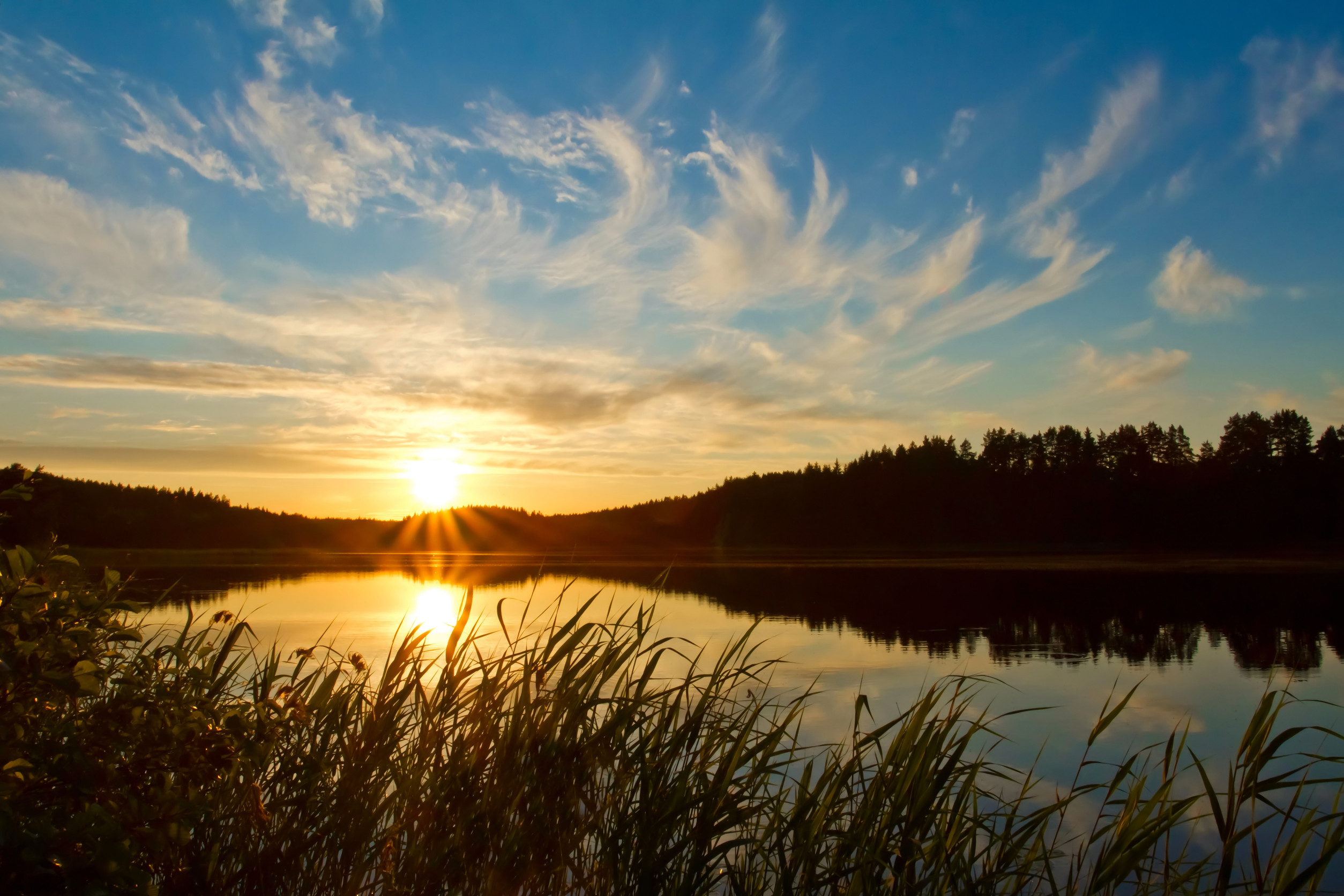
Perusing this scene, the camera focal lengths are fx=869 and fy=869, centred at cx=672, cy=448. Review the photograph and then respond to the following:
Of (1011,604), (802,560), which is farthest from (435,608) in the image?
(802,560)

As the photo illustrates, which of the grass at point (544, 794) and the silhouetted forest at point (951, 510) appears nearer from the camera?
the grass at point (544, 794)

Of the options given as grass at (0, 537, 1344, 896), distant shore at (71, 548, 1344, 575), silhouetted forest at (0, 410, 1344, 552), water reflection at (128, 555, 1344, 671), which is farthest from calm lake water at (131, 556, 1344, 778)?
silhouetted forest at (0, 410, 1344, 552)

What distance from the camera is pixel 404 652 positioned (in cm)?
441

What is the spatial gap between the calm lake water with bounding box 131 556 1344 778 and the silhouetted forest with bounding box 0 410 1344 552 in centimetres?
2961

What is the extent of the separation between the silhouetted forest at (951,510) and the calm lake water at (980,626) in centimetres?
2961

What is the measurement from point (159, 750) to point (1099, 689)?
1263cm

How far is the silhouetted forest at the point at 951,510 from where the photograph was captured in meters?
61.7

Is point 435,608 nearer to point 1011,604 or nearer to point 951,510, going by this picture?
point 1011,604

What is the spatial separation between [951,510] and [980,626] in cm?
5816

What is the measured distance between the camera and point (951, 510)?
75000 mm

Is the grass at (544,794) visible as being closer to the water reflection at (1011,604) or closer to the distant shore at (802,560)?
the water reflection at (1011,604)

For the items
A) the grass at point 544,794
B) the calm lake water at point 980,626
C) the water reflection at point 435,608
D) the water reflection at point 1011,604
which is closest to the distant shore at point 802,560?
the water reflection at point 1011,604

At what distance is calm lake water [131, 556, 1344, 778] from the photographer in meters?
10.5

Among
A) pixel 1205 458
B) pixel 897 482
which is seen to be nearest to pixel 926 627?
pixel 897 482
